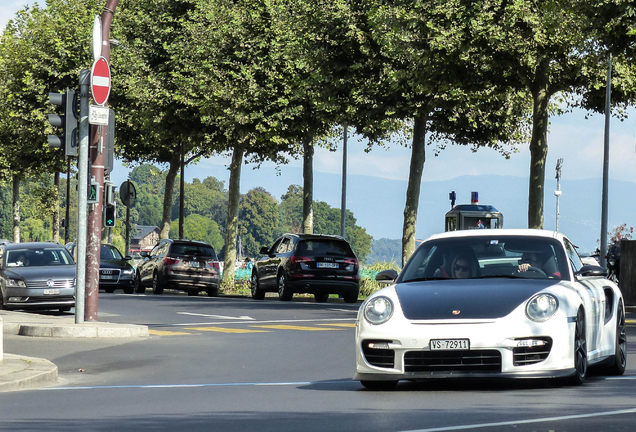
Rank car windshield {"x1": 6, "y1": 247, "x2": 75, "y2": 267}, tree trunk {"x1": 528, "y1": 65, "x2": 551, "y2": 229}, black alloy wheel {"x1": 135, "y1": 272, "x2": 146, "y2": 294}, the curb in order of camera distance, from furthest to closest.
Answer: black alloy wheel {"x1": 135, "y1": 272, "x2": 146, "y2": 294}, tree trunk {"x1": 528, "y1": 65, "x2": 551, "y2": 229}, car windshield {"x1": 6, "y1": 247, "x2": 75, "y2": 267}, the curb

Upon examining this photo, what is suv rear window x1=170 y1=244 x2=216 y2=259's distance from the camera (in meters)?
34.8

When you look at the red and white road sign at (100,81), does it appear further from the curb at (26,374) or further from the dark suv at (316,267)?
the dark suv at (316,267)

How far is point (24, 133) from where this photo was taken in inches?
2040

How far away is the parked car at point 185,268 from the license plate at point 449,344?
25.8 meters

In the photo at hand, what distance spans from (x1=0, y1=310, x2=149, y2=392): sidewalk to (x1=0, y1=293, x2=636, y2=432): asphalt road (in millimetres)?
318

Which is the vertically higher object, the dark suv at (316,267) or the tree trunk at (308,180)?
the tree trunk at (308,180)

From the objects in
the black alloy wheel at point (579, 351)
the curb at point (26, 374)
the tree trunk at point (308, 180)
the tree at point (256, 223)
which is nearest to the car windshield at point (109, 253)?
the tree trunk at point (308, 180)

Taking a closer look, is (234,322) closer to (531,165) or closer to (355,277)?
(355,277)

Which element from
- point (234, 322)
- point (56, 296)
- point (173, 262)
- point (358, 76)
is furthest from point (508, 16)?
point (173, 262)

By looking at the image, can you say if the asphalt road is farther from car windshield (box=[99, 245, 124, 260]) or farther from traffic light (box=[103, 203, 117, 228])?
car windshield (box=[99, 245, 124, 260])

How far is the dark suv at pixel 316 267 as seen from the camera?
28.5 metres

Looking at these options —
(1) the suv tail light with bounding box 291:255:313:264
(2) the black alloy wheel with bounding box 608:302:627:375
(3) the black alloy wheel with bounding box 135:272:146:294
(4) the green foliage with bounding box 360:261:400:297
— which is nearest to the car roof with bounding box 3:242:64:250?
(1) the suv tail light with bounding box 291:255:313:264

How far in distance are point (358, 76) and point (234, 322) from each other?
13097 millimetres

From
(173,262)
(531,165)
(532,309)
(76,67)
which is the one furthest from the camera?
(76,67)
